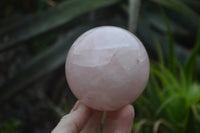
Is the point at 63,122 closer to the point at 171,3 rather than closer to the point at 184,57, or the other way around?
the point at 171,3

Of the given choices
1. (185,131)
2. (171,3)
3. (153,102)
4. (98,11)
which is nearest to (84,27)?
(98,11)

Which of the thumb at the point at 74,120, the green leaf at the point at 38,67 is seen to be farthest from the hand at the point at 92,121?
the green leaf at the point at 38,67

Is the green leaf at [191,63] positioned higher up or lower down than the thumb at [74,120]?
lower down

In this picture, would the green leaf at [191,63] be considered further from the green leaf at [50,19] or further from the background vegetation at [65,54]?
the green leaf at [50,19]

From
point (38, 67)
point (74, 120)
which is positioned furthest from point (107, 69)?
point (38, 67)

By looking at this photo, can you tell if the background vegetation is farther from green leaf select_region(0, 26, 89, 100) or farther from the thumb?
the thumb

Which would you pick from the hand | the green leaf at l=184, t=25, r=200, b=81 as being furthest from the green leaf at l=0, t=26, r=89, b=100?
the hand

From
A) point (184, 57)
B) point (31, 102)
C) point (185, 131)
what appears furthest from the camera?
point (31, 102)
